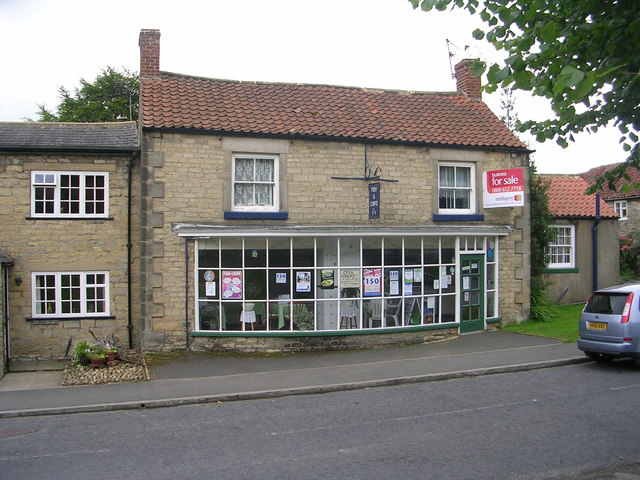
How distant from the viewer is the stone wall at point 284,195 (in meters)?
14.1

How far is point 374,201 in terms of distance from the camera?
14.9m

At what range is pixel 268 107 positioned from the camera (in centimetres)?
1577

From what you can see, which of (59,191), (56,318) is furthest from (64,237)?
(56,318)

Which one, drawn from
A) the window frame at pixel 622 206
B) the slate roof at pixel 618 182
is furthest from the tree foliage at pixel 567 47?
the window frame at pixel 622 206

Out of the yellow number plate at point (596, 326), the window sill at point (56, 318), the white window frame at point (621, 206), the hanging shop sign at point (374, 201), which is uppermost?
the white window frame at point (621, 206)

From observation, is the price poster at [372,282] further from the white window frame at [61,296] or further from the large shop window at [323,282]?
the white window frame at [61,296]

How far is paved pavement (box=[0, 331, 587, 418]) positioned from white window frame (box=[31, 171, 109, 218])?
3.94 m

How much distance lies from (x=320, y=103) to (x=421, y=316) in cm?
659

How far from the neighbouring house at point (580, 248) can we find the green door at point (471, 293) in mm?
4628

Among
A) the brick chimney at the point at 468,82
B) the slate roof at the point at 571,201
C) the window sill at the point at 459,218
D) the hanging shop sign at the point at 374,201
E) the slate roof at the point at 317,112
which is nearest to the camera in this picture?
the slate roof at the point at 317,112

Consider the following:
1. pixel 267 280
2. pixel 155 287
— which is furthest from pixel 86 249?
pixel 267 280

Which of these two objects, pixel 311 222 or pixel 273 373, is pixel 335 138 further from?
pixel 273 373

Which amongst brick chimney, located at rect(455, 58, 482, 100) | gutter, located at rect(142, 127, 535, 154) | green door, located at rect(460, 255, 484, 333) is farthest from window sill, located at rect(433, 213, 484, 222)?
brick chimney, located at rect(455, 58, 482, 100)

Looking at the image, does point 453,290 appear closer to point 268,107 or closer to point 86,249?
point 268,107
